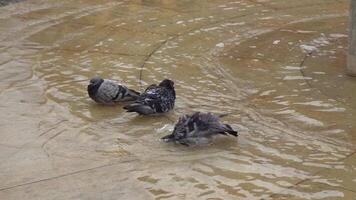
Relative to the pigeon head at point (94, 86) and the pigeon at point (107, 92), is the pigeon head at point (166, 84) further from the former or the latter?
the pigeon head at point (94, 86)

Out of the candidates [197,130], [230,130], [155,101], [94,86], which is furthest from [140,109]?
[230,130]

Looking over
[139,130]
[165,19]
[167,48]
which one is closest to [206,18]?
[165,19]

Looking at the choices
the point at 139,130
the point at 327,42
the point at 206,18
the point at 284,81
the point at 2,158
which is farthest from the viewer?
the point at 206,18

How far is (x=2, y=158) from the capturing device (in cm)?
463

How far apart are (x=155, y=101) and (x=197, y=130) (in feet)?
2.00

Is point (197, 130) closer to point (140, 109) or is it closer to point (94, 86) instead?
point (140, 109)

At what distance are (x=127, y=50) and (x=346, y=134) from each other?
296 cm

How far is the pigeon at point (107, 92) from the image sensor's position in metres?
5.42

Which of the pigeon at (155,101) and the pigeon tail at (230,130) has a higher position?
the pigeon at (155,101)

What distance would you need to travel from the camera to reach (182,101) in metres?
5.57

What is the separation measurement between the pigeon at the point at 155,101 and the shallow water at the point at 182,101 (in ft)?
0.37

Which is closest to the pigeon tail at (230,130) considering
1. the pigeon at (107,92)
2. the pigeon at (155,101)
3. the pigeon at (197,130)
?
the pigeon at (197,130)

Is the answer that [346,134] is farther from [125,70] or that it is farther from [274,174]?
[125,70]

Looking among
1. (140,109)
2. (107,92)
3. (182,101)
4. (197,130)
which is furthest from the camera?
(182,101)
